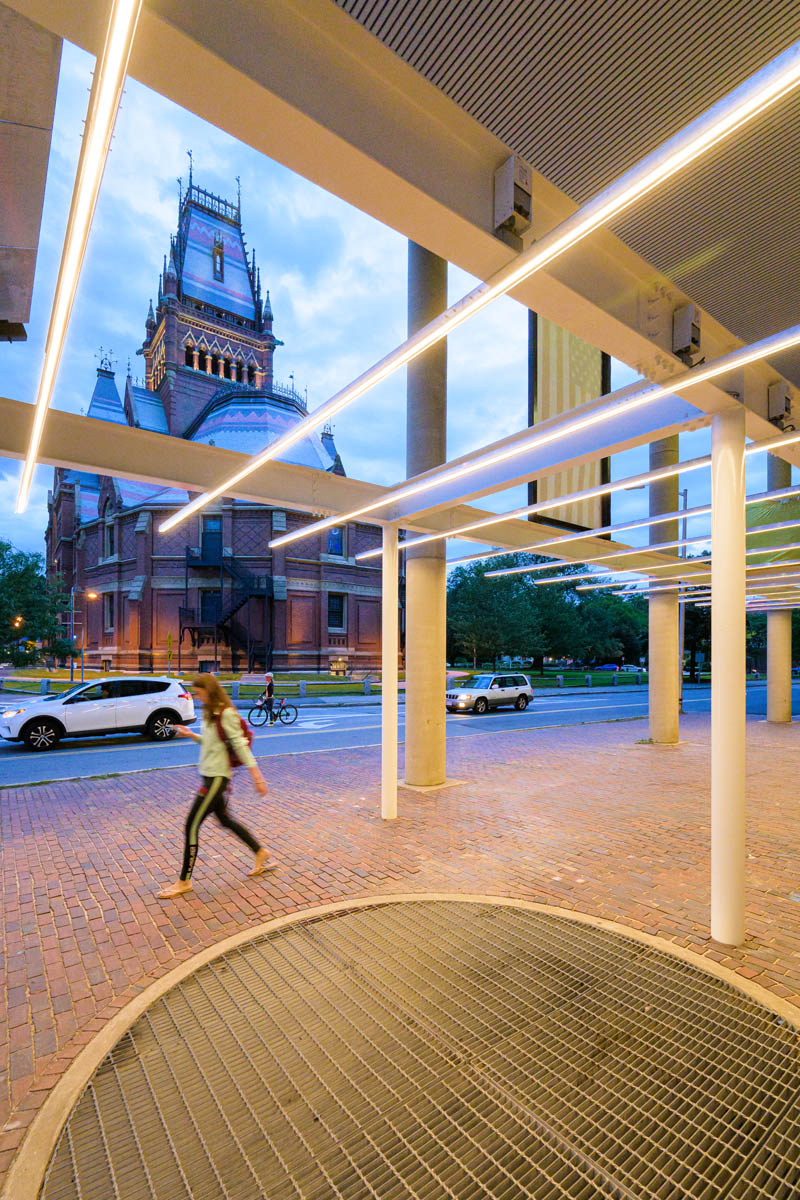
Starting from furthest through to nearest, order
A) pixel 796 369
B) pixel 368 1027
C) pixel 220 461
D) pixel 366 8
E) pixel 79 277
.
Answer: pixel 220 461 < pixel 796 369 < pixel 368 1027 < pixel 79 277 < pixel 366 8

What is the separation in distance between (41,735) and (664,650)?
1560 centimetres

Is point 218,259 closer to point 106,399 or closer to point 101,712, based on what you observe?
point 106,399

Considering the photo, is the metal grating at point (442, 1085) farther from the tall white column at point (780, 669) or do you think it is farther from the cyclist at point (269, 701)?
the tall white column at point (780, 669)

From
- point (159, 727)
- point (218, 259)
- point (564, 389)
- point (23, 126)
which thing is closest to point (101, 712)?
point (159, 727)

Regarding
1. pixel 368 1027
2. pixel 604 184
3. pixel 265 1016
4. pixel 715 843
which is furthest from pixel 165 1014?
pixel 604 184

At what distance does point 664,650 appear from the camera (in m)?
15.1

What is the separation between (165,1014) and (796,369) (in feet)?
22.2

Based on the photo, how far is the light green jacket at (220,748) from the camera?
518 cm

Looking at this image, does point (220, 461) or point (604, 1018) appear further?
point (220, 461)

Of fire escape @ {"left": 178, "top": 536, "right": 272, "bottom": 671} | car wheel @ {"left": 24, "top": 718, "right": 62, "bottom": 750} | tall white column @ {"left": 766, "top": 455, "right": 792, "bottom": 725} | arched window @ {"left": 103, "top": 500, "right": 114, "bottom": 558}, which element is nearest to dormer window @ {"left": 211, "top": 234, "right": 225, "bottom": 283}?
arched window @ {"left": 103, "top": 500, "right": 114, "bottom": 558}

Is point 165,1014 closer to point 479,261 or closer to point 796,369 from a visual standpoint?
point 479,261

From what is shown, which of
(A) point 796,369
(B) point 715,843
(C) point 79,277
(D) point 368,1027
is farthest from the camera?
(A) point 796,369

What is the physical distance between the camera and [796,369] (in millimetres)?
4953

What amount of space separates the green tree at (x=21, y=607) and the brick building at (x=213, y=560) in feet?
23.1
